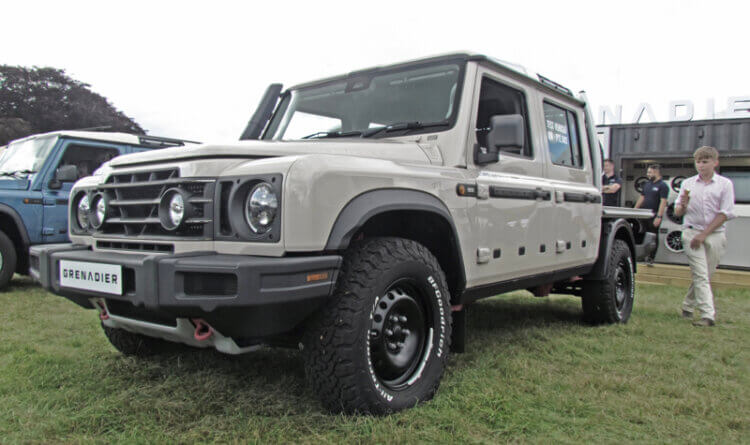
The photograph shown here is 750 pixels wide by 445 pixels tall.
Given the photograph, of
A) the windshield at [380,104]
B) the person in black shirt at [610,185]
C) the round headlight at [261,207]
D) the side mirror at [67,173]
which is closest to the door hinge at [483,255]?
the windshield at [380,104]

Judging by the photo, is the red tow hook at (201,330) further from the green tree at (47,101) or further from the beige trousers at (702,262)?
the green tree at (47,101)

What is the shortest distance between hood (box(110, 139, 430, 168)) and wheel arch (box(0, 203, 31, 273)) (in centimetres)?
459

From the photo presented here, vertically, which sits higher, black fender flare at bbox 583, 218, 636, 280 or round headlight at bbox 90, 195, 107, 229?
round headlight at bbox 90, 195, 107, 229

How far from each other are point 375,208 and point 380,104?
1.27 m

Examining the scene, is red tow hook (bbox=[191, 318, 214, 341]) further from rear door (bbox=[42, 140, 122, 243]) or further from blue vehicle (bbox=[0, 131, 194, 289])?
rear door (bbox=[42, 140, 122, 243])

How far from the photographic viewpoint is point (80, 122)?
122 feet

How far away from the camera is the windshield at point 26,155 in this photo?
22.4 feet

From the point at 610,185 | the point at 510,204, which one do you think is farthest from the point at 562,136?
the point at 610,185

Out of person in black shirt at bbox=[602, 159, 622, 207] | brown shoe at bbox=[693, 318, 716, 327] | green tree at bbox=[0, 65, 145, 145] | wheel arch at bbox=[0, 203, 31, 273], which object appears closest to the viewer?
brown shoe at bbox=[693, 318, 716, 327]

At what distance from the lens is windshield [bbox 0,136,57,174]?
6.84 meters

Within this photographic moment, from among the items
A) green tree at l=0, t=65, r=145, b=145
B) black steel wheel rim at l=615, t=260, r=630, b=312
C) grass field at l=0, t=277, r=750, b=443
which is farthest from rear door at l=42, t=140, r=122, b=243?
green tree at l=0, t=65, r=145, b=145

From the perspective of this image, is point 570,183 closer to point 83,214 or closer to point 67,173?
point 83,214

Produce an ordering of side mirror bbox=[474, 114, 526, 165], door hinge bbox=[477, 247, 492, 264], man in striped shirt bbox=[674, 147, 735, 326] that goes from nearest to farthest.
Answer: side mirror bbox=[474, 114, 526, 165] → door hinge bbox=[477, 247, 492, 264] → man in striped shirt bbox=[674, 147, 735, 326]

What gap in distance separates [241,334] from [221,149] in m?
0.82
